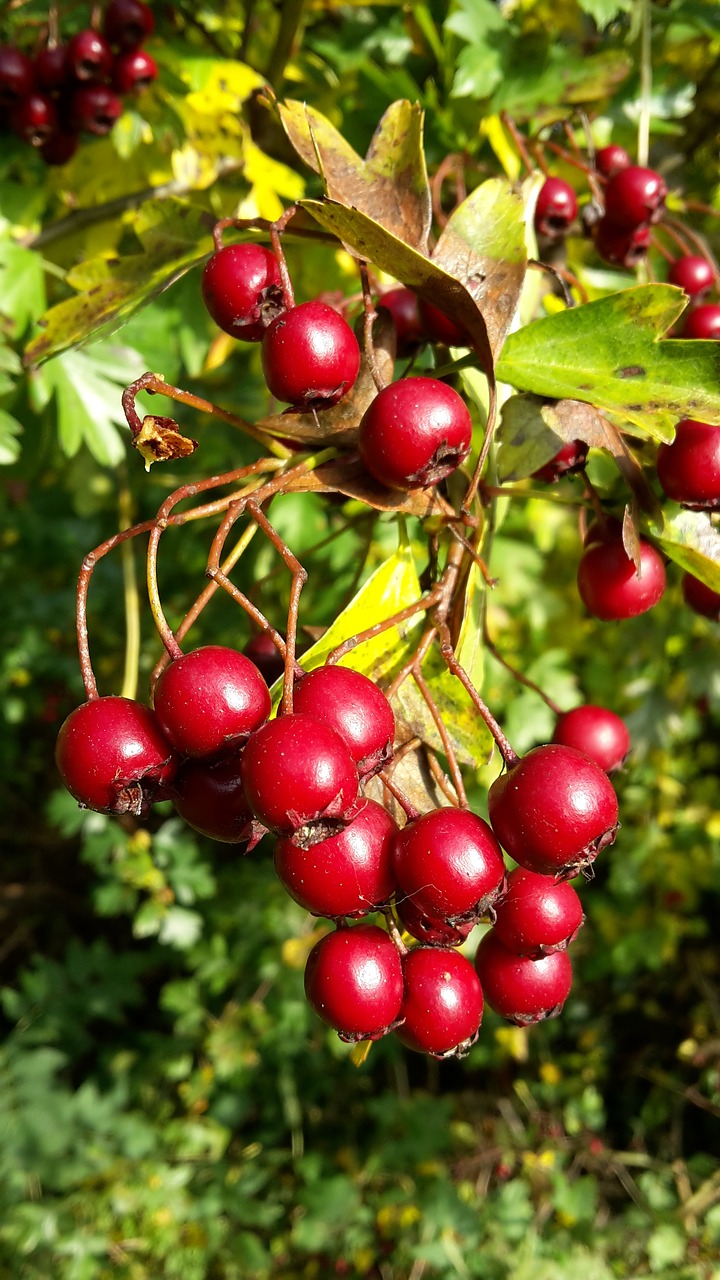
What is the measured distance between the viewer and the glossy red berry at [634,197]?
1.18 metres

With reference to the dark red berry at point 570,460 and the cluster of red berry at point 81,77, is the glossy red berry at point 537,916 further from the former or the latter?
the cluster of red berry at point 81,77

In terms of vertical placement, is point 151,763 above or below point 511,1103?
above

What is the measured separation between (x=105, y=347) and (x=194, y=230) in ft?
2.07

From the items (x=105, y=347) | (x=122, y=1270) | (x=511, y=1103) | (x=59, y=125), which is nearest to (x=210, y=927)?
(x=122, y=1270)

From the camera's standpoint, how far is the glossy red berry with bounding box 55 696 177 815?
64 cm

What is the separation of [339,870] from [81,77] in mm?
1494

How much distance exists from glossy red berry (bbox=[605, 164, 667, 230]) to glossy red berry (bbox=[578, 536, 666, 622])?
60 cm

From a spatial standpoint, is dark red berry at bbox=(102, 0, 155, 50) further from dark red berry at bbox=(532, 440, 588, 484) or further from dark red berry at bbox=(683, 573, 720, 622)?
dark red berry at bbox=(683, 573, 720, 622)

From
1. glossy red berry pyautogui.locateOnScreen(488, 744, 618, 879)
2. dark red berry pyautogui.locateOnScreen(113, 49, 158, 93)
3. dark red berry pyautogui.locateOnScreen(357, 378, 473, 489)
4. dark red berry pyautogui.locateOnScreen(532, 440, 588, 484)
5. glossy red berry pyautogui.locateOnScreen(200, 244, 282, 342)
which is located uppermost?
dark red berry pyautogui.locateOnScreen(113, 49, 158, 93)

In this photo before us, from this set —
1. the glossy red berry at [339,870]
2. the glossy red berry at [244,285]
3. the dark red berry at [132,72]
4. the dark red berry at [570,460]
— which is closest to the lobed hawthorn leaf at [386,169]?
the glossy red berry at [244,285]

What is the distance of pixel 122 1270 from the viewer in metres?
2.34

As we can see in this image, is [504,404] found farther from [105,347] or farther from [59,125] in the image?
[59,125]

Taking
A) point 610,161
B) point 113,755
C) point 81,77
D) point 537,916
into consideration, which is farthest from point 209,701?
point 81,77

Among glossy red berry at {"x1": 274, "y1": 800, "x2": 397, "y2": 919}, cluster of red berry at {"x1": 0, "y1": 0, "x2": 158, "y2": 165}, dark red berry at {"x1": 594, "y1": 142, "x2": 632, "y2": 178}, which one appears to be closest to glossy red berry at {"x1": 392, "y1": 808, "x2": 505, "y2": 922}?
glossy red berry at {"x1": 274, "y1": 800, "x2": 397, "y2": 919}
